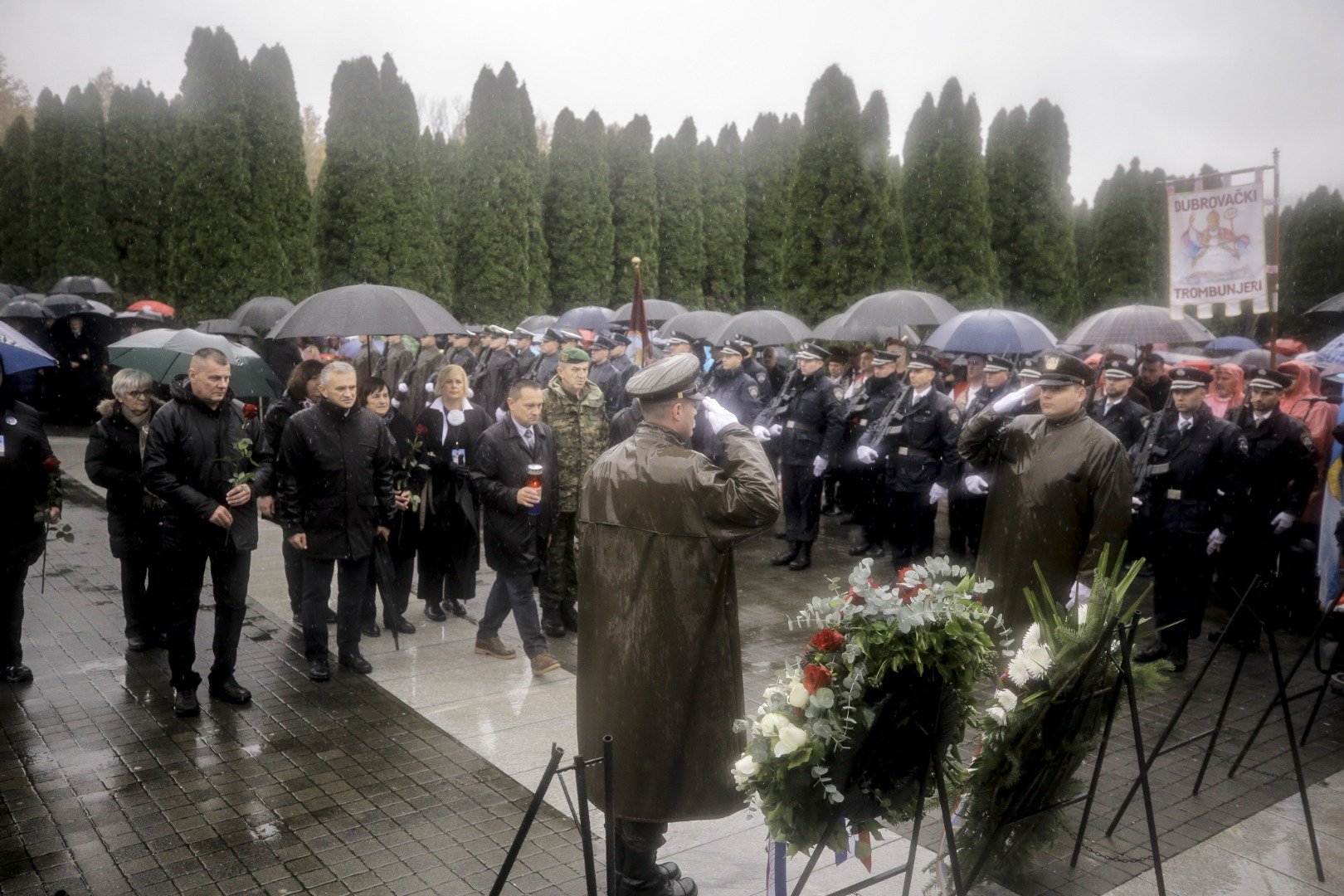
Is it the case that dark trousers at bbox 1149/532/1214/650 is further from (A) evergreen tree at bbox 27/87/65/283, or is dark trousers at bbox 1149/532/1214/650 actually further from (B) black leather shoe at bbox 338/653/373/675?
(A) evergreen tree at bbox 27/87/65/283

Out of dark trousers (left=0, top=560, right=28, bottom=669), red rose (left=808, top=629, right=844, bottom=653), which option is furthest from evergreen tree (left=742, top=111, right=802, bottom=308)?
red rose (left=808, top=629, right=844, bottom=653)

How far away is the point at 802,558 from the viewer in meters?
9.94

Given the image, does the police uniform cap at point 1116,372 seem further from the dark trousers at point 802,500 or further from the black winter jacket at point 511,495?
the black winter jacket at point 511,495

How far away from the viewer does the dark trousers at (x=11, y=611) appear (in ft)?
20.8

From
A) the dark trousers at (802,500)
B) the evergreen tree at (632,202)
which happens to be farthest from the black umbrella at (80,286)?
the dark trousers at (802,500)

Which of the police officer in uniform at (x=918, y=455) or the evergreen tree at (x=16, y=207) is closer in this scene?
Result: the police officer in uniform at (x=918, y=455)

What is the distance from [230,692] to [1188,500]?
20.7ft

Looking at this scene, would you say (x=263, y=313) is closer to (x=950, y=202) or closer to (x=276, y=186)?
(x=276, y=186)

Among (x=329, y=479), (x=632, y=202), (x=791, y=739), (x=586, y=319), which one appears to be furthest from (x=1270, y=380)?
(x=632, y=202)

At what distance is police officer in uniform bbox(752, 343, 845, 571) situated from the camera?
9906 millimetres

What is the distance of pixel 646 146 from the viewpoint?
30344mm

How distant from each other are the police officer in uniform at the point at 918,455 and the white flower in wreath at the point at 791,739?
6.86m

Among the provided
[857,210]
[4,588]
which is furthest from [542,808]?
[857,210]

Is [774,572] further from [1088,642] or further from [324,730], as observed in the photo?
[1088,642]
